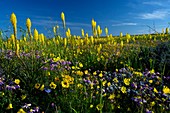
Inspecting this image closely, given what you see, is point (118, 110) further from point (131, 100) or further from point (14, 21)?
point (14, 21)

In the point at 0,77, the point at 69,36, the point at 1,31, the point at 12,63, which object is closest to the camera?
the point at 0,77

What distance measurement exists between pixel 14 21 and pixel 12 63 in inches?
59.3

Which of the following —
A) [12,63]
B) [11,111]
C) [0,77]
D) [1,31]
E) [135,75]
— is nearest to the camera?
[11,111]

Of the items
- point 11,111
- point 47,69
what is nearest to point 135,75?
point 47,69

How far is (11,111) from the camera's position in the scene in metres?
4.20

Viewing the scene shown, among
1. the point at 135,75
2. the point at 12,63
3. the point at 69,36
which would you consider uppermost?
the point at 69,36

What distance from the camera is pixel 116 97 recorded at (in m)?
4.86

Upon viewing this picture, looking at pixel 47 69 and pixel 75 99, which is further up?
pixel 47 69

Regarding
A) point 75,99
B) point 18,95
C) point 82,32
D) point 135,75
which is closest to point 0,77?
point 18,95

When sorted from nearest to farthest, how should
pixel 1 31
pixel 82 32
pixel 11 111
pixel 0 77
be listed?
pixel 11 111, pixel 0 77, pixel 1 31, pixel 82 32

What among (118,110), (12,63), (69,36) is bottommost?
(118,110)

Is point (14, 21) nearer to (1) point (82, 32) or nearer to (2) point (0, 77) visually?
(2) point (0, 77)

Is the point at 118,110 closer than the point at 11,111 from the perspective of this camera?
No

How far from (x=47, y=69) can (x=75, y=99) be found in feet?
4.14
